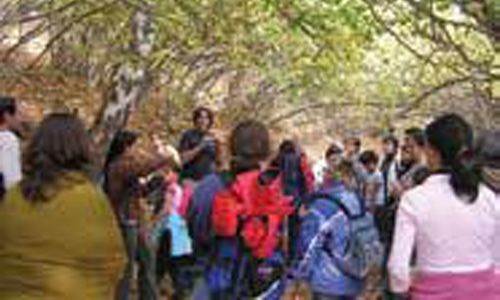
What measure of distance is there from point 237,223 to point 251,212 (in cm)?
11

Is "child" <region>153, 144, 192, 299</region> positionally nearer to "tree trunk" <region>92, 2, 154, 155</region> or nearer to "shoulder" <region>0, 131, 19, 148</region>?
"shoulder" <region>0, 131, 19, 148</region>

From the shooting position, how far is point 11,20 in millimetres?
18000

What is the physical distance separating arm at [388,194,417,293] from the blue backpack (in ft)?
8.23

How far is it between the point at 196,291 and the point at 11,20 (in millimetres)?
11009

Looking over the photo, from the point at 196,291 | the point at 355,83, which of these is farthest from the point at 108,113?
the point at 355,83

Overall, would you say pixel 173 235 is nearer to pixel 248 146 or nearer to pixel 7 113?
pixel 7 113

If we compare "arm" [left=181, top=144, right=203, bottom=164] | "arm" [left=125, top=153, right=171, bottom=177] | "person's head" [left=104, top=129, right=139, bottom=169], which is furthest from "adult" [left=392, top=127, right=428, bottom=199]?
"person's head" [left=104, top=129, right=139, bottom=169]

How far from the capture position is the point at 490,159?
700 cm

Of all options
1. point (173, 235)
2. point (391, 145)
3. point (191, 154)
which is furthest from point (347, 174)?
point (391, 145)

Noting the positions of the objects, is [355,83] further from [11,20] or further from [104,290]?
[104,290]

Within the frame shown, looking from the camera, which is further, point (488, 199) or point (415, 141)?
point (415, 141)

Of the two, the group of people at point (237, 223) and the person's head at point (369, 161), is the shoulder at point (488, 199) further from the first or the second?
the person's head at point (369, 161)

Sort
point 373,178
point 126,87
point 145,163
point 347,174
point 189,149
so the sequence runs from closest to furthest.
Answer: point 145,163 < point 347,174 < point 189,149 < point 126,87 < point 373,178

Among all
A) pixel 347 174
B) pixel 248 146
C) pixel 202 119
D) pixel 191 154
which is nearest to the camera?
pixel 248 146
